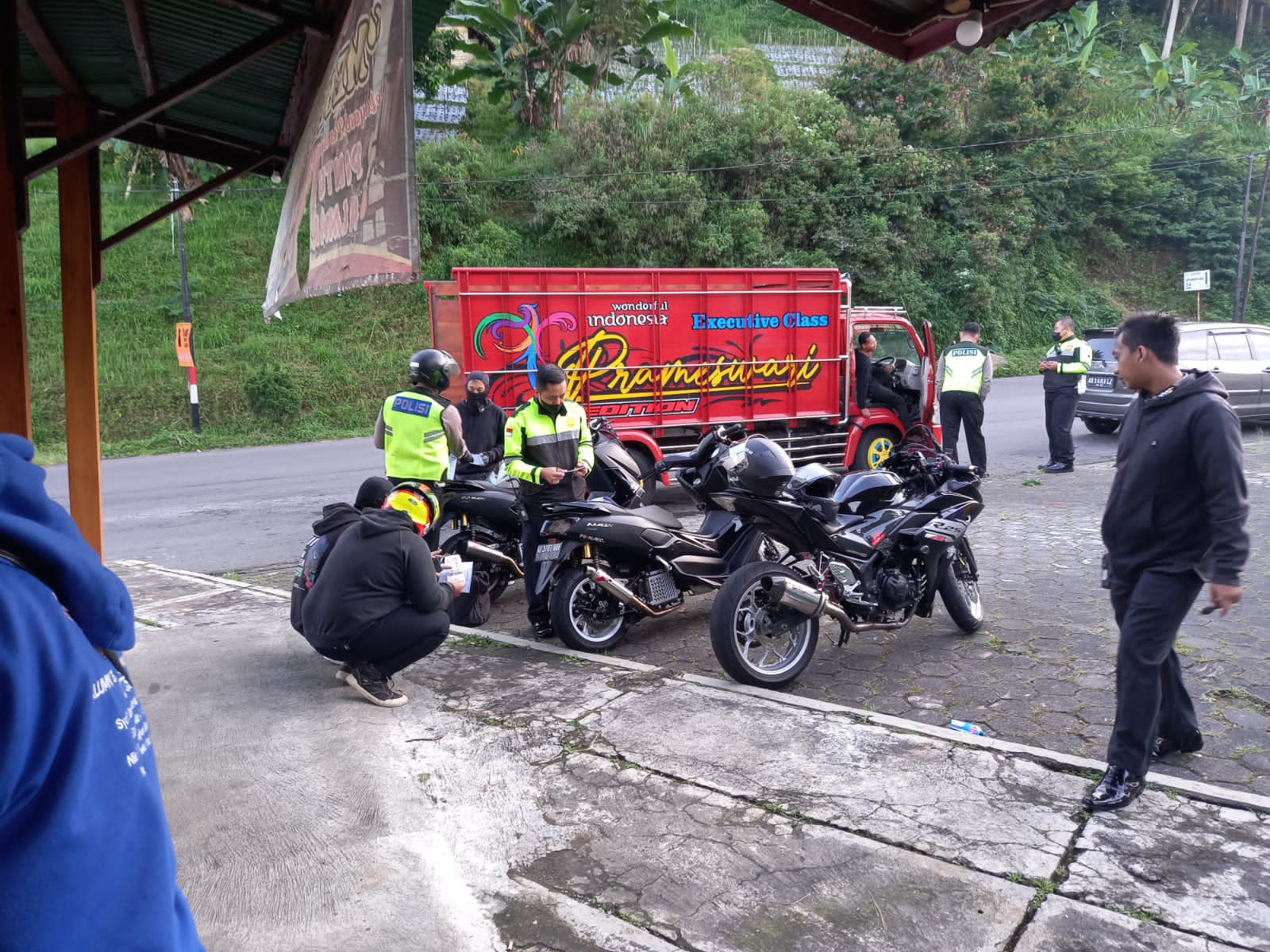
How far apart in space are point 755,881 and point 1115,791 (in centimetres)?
147

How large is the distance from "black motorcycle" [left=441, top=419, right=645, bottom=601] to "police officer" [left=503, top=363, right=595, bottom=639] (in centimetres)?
45

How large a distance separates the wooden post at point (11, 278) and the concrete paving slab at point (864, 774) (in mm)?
2715

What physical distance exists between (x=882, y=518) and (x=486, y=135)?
2874 centimetres

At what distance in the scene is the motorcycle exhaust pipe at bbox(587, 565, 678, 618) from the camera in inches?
227

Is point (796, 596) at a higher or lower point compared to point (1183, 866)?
higher

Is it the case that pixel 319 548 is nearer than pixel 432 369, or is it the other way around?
pixel 319 548

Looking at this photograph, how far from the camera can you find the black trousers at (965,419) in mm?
11531

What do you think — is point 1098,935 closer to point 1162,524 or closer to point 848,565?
point 1162,524

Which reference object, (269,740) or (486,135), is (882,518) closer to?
(269,740)

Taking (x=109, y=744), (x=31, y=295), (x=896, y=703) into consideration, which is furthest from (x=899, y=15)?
(x=31, y=295)

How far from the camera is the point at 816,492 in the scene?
18.7ft

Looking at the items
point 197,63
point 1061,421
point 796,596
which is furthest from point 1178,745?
point 1061,421

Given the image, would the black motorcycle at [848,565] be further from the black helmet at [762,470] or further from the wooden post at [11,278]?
the wooden post at [11,278]

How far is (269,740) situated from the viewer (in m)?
4.47
